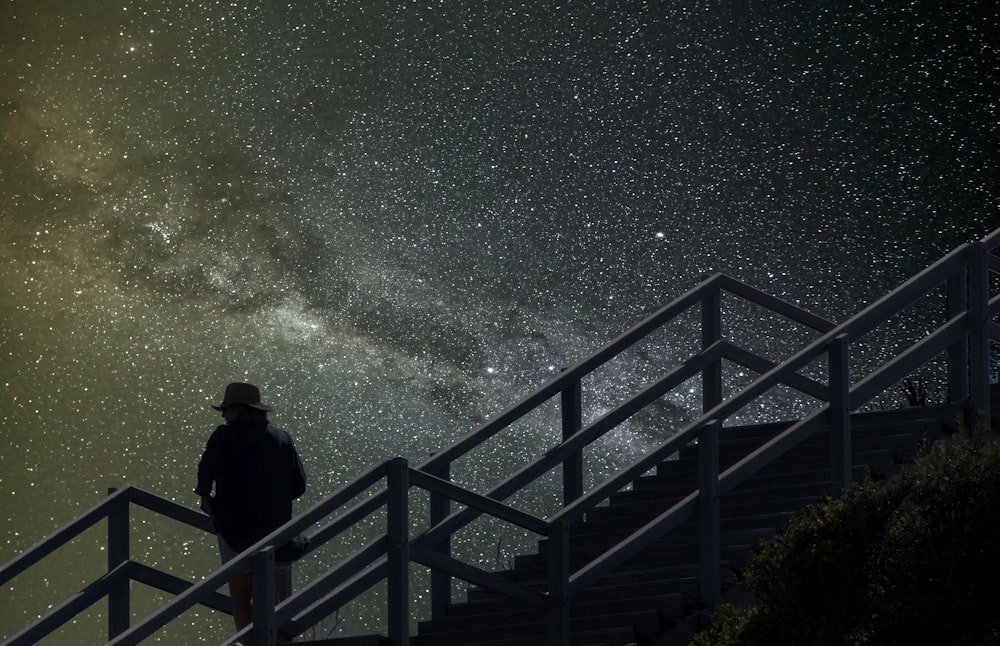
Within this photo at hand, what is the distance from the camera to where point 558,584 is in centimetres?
740

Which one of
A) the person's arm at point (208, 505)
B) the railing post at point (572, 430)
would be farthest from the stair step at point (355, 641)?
the railing post at point (572, 430)

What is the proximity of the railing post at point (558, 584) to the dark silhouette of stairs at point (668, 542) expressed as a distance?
10 centimetres

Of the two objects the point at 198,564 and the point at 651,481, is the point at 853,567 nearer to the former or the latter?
the point at 651,481

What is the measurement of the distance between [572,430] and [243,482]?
79.4 inches

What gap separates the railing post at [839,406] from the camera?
7848mm

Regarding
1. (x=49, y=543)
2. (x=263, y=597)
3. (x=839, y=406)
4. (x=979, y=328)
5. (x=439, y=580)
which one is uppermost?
(x=979, y=328)

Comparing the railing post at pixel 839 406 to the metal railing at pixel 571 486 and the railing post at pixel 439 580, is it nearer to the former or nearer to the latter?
the metal railing at pixel 571 486

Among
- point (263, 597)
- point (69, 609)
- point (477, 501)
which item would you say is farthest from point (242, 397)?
point (263, 597)

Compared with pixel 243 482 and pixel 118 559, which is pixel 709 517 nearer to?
pixel 243 482

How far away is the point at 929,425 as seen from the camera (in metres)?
8.37

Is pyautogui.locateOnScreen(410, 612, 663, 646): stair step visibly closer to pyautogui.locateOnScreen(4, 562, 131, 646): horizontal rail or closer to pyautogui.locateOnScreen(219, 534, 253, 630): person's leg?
pyautogui.locateOnScreen(219, 534, 253, 630): person's leg

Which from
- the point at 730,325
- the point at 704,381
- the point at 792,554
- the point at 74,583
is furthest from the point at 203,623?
the point at 792,554

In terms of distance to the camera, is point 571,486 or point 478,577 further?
point 571,486

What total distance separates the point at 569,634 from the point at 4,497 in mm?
21885
